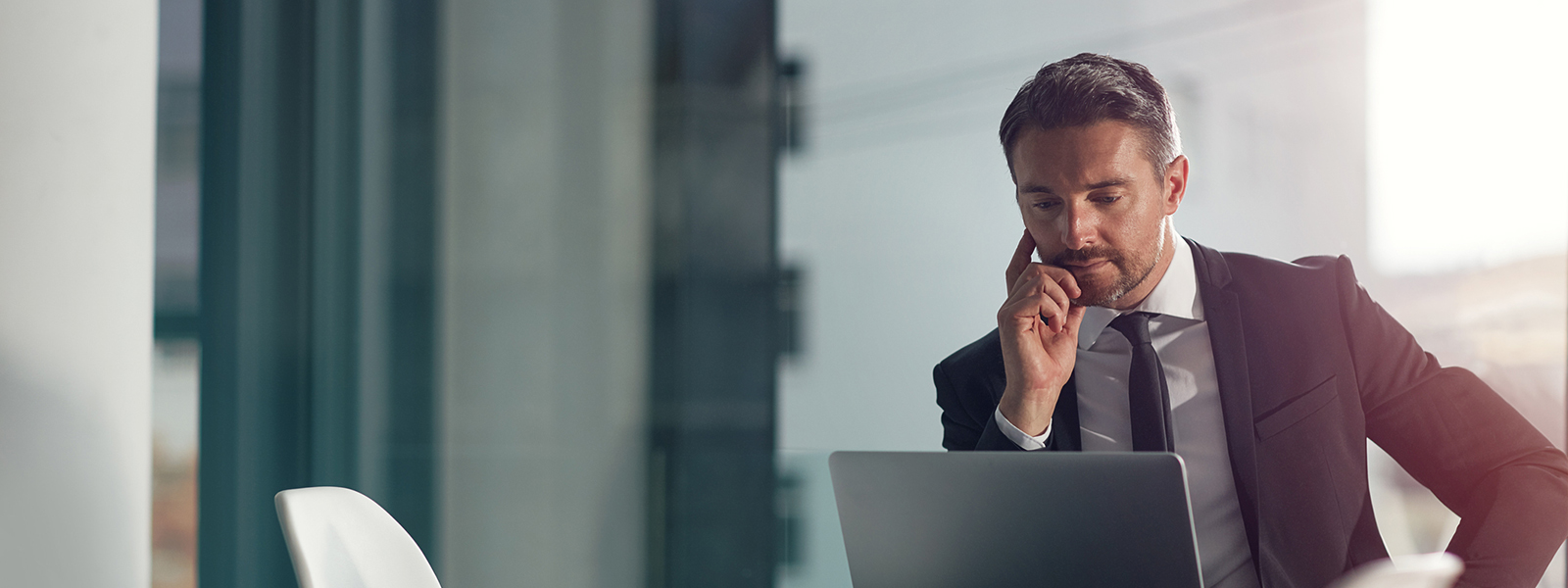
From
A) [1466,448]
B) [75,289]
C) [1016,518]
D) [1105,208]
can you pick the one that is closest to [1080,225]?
[1105,208]

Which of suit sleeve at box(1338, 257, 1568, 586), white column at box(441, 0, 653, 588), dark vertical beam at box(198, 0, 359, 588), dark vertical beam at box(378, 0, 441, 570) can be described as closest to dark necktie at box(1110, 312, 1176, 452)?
suit sleeve at box(1338, 257, 1568, 586)

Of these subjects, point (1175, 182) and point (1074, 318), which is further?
point (1175, 182)

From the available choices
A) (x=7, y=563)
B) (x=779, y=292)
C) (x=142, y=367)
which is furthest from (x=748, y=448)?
(x=7, y=563)

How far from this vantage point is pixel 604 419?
253cm

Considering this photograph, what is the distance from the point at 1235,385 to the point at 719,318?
1156 mm

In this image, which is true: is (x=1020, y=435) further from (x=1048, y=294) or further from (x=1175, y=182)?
(x=1175, y=182)

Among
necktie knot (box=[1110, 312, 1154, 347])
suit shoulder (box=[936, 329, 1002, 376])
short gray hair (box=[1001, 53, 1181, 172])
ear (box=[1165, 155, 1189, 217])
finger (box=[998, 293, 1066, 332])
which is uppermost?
short gray hair (box=[1001, 53, 1181, 172])

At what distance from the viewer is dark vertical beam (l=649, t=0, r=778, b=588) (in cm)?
242

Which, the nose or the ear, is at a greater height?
the ear

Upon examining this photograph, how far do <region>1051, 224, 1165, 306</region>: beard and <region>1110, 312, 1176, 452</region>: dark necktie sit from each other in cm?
11

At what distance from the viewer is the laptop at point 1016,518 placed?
2.93ft

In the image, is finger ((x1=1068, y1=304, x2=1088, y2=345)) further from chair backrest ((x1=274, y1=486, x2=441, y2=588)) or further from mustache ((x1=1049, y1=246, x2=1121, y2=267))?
chair backrest ((x1=274, y1=486, x2=441, y2=588))

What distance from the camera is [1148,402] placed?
1703 mm

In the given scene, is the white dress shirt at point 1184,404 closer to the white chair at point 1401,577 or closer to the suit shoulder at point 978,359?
the suit shoulder at point 978,359
